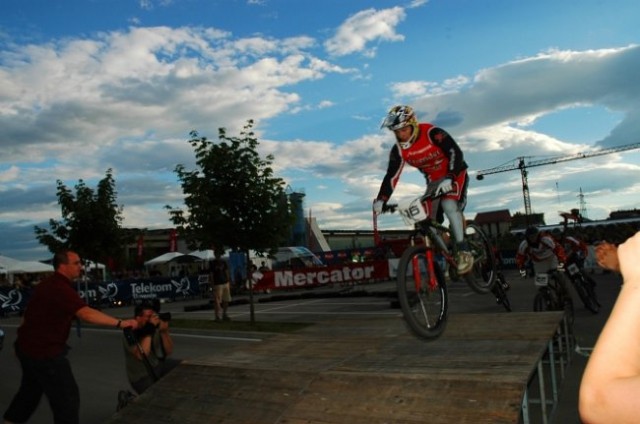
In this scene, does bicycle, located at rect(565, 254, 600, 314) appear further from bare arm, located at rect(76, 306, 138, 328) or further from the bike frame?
bare arm, located at rect(76, 306, 138, 328)

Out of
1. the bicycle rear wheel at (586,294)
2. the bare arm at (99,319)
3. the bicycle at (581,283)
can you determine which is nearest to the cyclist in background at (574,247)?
the bicycle at (581,283)

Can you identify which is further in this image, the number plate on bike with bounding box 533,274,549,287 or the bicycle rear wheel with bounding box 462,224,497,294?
the number plate on bike with bounding box 533,274,549,287

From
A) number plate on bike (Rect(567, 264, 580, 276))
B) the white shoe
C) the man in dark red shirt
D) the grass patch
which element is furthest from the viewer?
the grass patch

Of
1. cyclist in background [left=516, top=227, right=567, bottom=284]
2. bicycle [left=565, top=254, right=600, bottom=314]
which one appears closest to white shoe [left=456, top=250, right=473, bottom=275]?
cyclist in background [left=516, top=227, right=567, bottom=284]

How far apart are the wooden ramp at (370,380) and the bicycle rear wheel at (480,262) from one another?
523 mm

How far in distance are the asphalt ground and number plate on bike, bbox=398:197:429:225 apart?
8.66ft

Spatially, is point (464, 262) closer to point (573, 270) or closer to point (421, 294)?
point (421, 294)

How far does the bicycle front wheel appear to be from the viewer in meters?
5.88

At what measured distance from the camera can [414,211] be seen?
20.3ft

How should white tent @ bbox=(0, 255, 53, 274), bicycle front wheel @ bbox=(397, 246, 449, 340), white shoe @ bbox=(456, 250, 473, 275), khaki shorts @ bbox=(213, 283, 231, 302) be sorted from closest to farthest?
bicycle front wheel @ bbox=(397, 246, 449, 340) → white shoe @ bbox=(456, 250, 473, 275) → khaki shorts @ bbox=(213, 283, 231, 302) → white tent @ bbox=(0, 255, 53, 274)

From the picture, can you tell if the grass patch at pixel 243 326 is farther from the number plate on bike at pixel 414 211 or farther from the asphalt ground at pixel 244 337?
the number plate on bike at pixel 414 211

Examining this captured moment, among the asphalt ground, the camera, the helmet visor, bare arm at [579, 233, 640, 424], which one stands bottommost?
the asphalt ground

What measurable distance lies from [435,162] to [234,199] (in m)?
10.5

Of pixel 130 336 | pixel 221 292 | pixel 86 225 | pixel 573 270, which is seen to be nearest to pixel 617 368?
pixel 130 336
